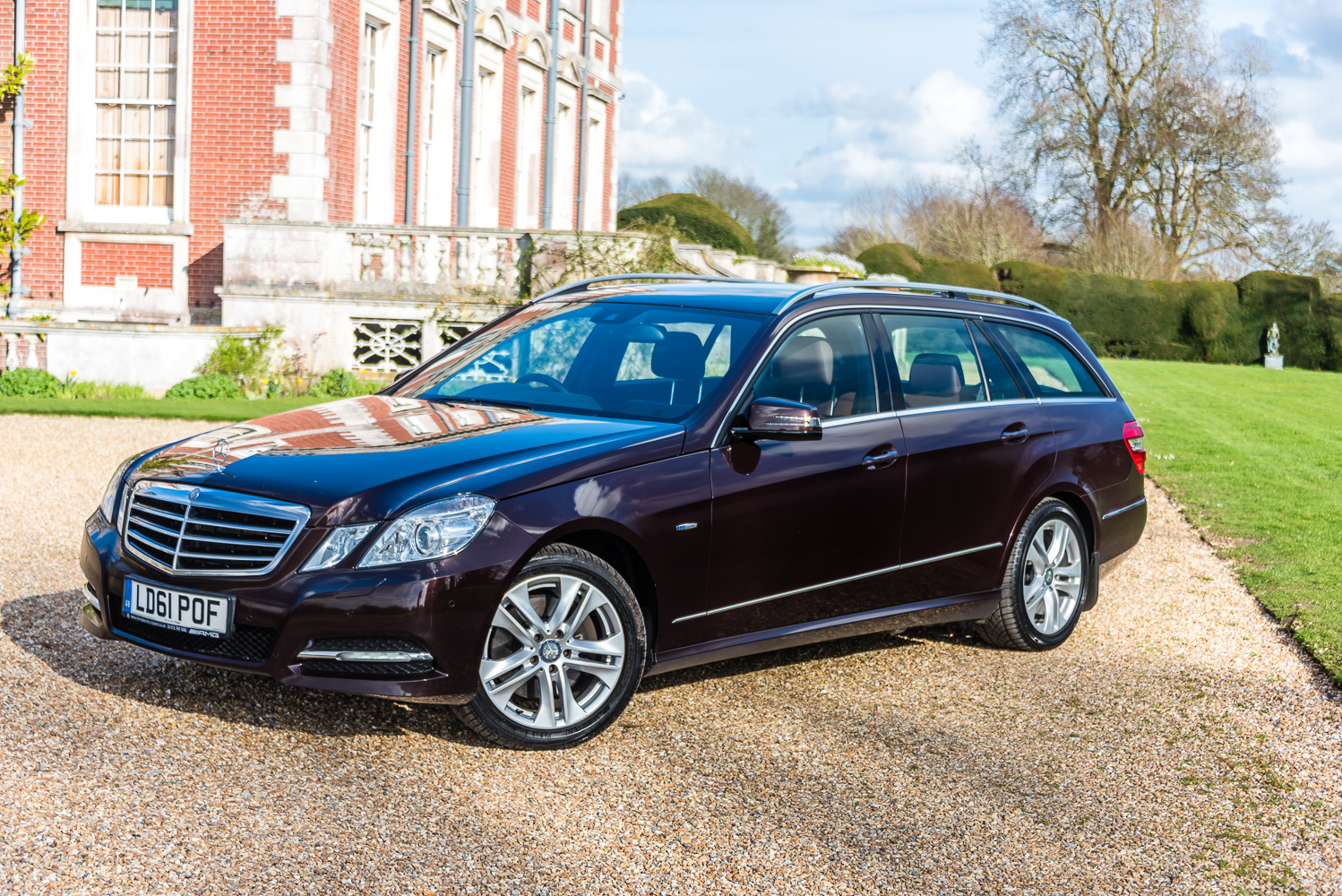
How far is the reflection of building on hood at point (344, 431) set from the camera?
4727 millimetres

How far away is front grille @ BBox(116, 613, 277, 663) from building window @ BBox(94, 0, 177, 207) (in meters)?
16.2

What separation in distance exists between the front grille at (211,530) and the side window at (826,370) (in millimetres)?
1907

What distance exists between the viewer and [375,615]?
4.18 m

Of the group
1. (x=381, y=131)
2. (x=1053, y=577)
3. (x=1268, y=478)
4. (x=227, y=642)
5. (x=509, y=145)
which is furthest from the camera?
(x=509, y=145)

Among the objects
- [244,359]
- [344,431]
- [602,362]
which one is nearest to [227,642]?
[344,431]

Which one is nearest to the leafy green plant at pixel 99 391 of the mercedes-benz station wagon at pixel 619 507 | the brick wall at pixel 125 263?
the brick wall at pixel 125 263

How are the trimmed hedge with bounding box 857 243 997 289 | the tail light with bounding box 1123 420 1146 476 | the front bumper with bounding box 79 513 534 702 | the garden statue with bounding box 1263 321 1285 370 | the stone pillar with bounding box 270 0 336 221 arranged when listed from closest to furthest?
1. the front bumper with bounding box 79 513 534 702
2. the tail light with bounding box 1123 420 1146 476
3. the stone pillar with bounding box 270 0 336 221
4. the garden statue with bounding box 1263 321 1285 370
5. the trimmed hedge with bounding box 857 243 997 289

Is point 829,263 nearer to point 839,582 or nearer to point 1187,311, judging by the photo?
point 1187,311

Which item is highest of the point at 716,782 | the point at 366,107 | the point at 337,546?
the point at 366,107

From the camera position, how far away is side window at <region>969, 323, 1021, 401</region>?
20.7ft

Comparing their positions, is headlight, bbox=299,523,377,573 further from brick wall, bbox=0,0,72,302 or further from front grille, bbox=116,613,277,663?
brick wall, bbox=0,0,72,302

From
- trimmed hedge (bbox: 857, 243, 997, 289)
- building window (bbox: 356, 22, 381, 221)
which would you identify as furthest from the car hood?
trimmed hedge (bbox: 857, 243, 997, 289)

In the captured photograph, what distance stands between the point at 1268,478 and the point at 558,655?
1043 centimetres

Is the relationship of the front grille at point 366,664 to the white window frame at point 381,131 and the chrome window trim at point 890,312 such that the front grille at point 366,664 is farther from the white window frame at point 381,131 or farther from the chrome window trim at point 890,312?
the white window frame at point 381,131
